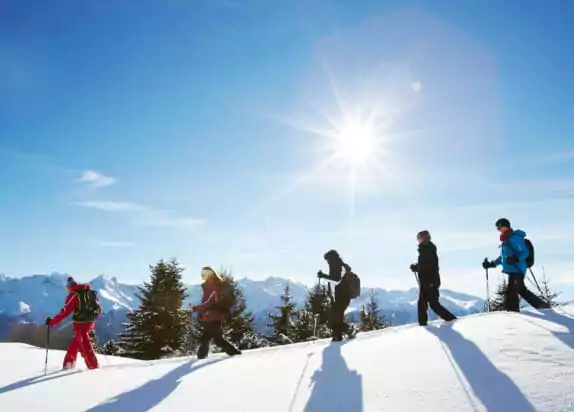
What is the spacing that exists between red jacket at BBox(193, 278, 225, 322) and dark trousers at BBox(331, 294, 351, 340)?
273cm

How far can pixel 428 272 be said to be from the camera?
10.4m

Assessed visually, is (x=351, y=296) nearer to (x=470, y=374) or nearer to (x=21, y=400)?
(x=470, y=374)

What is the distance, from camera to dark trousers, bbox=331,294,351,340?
399 inches

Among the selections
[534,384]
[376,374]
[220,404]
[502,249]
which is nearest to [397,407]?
[376,374]

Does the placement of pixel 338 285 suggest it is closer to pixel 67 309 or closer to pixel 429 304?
pixel 429 304

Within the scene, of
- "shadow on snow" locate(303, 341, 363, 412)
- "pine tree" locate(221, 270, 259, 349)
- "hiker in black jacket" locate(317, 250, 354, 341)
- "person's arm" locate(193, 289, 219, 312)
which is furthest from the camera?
"pine tree" locate(221, 270, 259, 349)

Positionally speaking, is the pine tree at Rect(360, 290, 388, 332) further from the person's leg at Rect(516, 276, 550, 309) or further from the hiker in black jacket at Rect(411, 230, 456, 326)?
the hiker in black jacket at Rect(411, 230, 456, 326)

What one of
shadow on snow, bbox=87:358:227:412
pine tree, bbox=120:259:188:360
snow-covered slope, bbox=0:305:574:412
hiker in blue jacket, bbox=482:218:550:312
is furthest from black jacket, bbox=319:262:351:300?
pine tree, bbox=120:259:188:360

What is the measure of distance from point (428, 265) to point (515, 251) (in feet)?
7.03

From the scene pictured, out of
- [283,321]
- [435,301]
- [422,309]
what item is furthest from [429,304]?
[283,321]

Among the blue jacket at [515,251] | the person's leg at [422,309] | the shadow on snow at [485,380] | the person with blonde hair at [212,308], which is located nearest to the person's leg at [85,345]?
the person with blonde hair at [212,308]

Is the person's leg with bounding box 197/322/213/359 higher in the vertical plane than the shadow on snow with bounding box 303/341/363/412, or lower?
higher

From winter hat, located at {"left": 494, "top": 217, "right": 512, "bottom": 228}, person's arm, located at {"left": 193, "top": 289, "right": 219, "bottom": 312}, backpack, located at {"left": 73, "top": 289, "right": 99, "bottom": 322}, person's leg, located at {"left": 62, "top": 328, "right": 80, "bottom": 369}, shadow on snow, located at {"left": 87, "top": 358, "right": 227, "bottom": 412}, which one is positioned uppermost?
winter hat, located at {"left": 494, "top": 217, "right": 512, "bottom": 228}

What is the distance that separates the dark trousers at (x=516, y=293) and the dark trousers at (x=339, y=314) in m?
4.09
